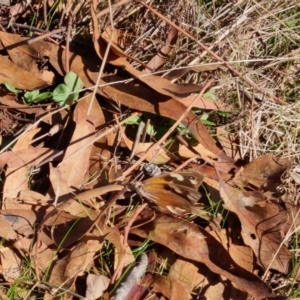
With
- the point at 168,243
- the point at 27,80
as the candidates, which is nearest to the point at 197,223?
the point at 168,243

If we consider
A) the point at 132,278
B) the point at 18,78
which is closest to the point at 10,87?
the point at 18,78

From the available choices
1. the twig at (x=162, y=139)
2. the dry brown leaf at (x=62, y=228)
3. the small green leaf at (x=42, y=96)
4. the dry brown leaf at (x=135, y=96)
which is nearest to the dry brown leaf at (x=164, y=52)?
the dry brown leaf at (x=135, y=96)

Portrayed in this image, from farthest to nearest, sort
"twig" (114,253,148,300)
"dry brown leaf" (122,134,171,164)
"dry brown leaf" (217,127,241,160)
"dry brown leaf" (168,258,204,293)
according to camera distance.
Answer: "dry brown leaf" (217,127,241,160) < "dry brown leaf" (122,134,171,164) < "dry brown leaf" (168,258,204,293) < "twig" (114,253,148,300)

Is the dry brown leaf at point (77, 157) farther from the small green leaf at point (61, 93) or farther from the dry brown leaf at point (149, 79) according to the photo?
the dry brown leaf at point (149, 79)

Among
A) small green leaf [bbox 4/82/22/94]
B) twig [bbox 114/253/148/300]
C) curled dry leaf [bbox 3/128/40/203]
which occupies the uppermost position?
small green leaf [bbox 4/82/22/94]

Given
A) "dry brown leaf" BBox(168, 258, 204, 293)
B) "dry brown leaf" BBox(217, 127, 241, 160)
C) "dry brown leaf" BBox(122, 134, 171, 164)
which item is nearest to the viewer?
"dry brown leaf" BBox(168, 258, 204, 293)

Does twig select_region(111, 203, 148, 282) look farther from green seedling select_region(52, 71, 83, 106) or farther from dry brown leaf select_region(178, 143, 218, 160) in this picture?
green seedling select_region(52, 71, 83, 106)

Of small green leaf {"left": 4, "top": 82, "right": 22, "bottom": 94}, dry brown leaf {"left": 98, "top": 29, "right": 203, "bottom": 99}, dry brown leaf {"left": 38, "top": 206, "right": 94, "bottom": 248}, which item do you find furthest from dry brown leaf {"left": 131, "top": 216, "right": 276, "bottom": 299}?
small green leaf {"left": 4, "top": 82, "right": 22, "bottom": 94}

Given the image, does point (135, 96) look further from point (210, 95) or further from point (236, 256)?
point (236, 256)
